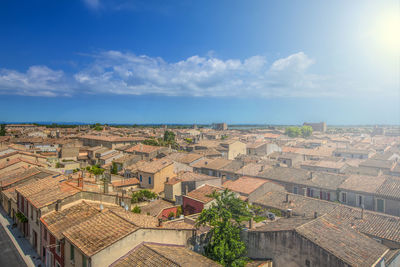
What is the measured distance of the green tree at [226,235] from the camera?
664 inches

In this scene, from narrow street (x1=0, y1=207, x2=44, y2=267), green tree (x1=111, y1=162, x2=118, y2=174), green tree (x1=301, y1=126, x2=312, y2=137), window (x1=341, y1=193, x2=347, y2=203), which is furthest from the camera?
green tree (x1=301, y1=126, x2=312, y2=137)

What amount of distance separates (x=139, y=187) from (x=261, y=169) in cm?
1954

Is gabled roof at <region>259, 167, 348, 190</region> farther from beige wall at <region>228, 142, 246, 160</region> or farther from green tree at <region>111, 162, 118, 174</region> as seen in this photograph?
green tree at <region>111, 162, 118, 174</region>

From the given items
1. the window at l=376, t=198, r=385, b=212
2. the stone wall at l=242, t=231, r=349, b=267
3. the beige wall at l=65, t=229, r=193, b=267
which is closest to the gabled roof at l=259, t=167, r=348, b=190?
the window at l=376, t=198, r=385, b=212

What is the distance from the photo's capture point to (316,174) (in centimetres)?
3931

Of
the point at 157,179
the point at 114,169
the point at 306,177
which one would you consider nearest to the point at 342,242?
the point at 306,177

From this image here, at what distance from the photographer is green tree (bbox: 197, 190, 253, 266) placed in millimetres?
16875

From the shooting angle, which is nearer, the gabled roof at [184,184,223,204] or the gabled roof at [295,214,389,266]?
the gabled roof at [295,214,389,266]

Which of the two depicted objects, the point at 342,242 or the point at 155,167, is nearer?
the point at 342,242

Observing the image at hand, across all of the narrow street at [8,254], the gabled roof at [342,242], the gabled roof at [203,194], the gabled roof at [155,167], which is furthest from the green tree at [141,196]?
the gabled roof at [342,242]

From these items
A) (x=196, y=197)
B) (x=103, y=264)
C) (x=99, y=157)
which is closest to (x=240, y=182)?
(x=196, y=197)

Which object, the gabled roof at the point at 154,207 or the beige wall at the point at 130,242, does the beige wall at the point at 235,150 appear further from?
the beige wall at the point at 130,242

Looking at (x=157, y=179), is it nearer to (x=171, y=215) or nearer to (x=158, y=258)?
(x=171, y=215)

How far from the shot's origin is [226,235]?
17.6 meters
